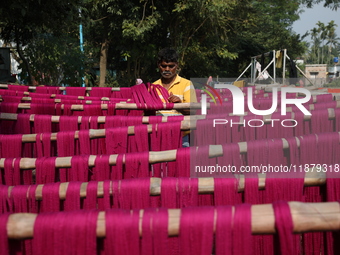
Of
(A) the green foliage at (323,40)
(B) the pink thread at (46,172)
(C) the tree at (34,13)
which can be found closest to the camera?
(B) the pink thread at (46,172)

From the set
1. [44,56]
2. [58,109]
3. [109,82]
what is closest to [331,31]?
[109,82]

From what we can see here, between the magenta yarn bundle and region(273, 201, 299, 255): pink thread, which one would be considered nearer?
region(273, 201, 299, 255): pink thread

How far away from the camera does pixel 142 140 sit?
2.56 metres

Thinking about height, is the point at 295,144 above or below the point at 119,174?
above

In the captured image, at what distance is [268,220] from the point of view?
46.4 inches

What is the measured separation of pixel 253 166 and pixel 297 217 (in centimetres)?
90

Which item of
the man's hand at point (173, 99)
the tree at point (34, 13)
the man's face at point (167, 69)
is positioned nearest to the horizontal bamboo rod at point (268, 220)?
the man's hand at point (173, 99)

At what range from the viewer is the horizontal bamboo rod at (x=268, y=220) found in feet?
3.76

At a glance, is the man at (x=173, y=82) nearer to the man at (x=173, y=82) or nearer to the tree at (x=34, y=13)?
the man at (x=173, y=82)

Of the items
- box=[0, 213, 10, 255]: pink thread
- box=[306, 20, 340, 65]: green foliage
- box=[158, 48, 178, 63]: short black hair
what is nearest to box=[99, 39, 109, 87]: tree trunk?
box=[158, 48, 178, 63]: short black hair

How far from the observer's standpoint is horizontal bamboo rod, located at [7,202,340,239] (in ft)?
3.76

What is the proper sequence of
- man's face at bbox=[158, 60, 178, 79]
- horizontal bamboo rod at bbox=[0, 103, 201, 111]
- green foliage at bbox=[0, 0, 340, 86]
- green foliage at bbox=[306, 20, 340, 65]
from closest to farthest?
horizontal bamboo rod at bbox=[0, 103, 201, 111]
man's face at bbox=[158, 60, 178, 79]
green foliage at bbox=[0, 0, 340, 86]
green foliage at bbox=[306, 20, 340, 65]

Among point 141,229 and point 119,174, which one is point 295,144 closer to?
point 119,174

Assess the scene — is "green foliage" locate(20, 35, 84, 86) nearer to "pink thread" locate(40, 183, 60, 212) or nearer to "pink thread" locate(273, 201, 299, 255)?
"pink thread" locate(40, 183, 60, 212)
